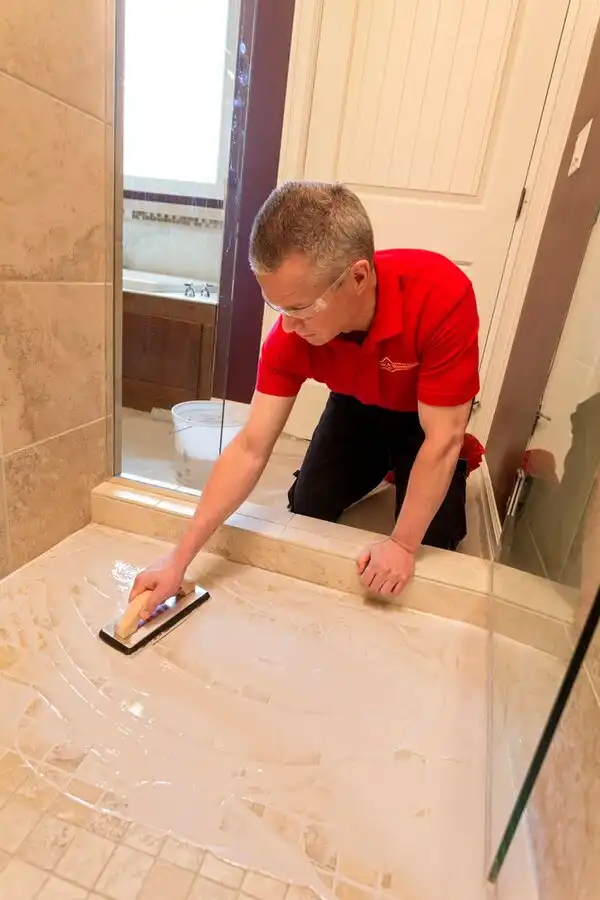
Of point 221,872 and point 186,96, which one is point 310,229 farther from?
point 186,96

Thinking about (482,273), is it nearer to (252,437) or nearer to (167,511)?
(252,437)

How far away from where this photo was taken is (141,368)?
1.58 metres

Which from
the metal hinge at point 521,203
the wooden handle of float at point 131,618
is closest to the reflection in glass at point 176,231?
the wooden handle of float at point 131,618

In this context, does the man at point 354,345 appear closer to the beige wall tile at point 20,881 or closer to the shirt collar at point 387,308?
the shirt collar at point 387,308

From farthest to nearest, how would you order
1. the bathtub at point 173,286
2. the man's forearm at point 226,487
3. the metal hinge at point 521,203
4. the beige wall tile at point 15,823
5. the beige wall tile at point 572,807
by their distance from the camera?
the bathtub at point 173,286, the metal hinge at point 521,203, the man's forearm at point 226,487, the beige wall tile at point 15,823, the beige wall tile at point 572,807

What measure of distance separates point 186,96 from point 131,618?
1.80m

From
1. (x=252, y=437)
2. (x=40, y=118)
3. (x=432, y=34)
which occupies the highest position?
(x=432, y=34)

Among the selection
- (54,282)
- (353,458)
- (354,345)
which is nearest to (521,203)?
(353,458)

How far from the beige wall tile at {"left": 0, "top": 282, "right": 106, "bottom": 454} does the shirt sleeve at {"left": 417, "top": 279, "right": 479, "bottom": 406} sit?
641 mm

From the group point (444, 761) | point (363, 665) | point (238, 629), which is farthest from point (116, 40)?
point (444, 761)

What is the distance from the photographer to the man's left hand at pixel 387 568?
980mm

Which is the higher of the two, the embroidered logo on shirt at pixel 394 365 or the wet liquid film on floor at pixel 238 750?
the embroidered logo on shirt at pixel 394 365

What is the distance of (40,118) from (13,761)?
91cm

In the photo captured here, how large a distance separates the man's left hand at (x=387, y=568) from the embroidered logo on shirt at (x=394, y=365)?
0.33 m
